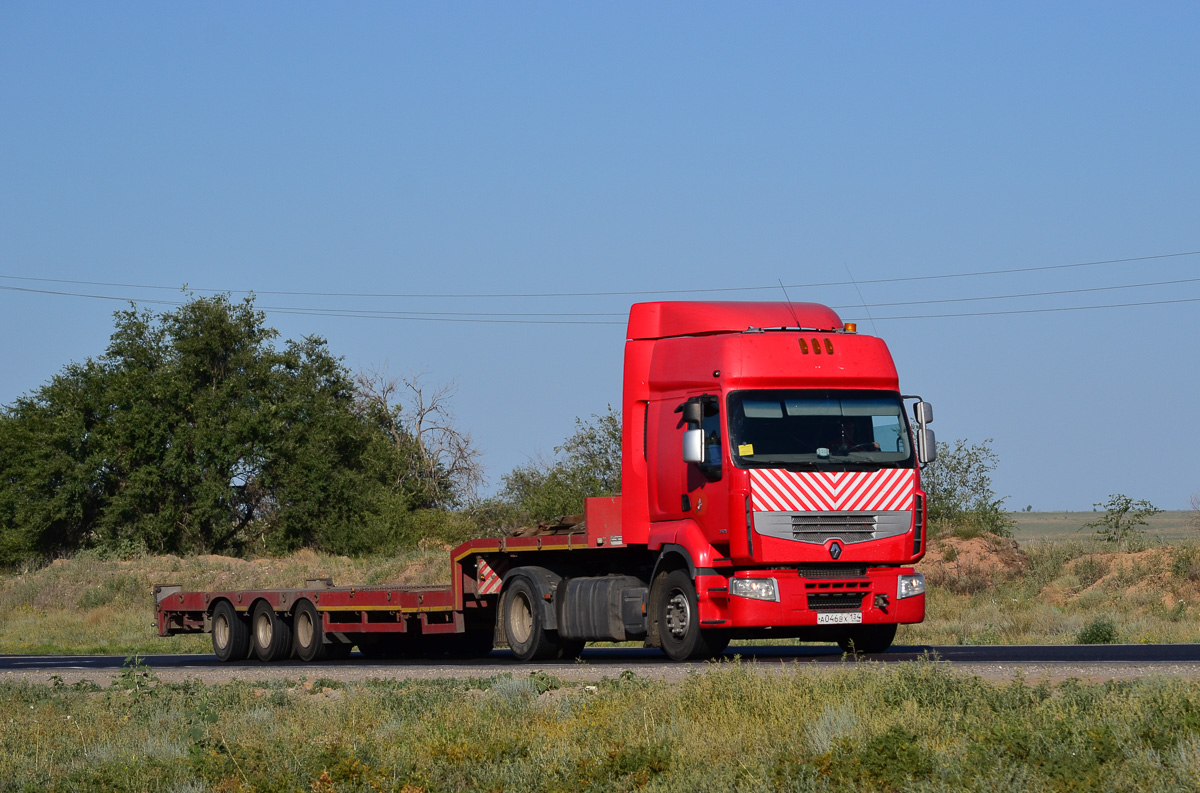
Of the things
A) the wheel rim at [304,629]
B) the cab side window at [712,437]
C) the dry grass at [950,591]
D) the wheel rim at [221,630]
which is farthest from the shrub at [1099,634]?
the wheel rim at [221,630]

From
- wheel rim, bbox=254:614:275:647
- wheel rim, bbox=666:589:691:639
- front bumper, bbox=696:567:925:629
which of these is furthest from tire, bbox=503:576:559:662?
wheel rim, bbox=254:614:275:647

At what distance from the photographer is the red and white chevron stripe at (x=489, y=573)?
20.4 m

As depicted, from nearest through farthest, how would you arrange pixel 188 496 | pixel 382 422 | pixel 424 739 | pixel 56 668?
pixel 424 739 → pixel 56 668 → pixel 188 496 → pixel 382 422

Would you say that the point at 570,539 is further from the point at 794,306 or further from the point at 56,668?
the point at 56,668

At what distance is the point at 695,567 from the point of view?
16.8m

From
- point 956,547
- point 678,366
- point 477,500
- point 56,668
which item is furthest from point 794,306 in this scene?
point 477,500

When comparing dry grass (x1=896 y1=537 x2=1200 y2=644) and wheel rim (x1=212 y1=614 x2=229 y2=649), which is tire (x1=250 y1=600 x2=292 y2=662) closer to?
wheel rim (x1=212 y1=614 x2=229 y2=649)

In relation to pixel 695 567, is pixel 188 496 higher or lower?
higher

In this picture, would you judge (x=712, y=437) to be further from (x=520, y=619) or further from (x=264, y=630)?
(x=264, y=630)

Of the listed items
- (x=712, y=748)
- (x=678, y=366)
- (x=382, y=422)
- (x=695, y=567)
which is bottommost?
(x=712, y=748)

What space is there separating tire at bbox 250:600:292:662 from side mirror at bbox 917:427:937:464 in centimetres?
1148

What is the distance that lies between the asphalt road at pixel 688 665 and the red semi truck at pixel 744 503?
0.64m

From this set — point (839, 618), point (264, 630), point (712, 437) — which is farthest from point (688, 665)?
point (264, 630)

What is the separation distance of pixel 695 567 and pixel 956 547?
73.1 ft
